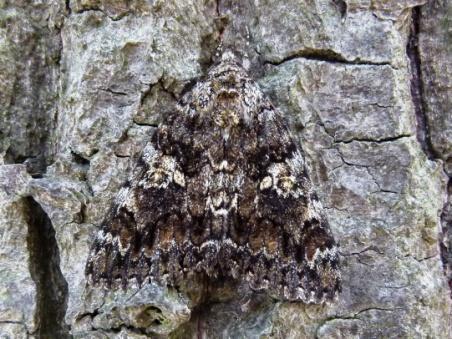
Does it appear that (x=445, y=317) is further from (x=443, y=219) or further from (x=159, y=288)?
(x=159, y=288)

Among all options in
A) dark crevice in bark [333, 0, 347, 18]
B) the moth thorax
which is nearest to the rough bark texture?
dark crevice in bark [333, 0, 347, 18]

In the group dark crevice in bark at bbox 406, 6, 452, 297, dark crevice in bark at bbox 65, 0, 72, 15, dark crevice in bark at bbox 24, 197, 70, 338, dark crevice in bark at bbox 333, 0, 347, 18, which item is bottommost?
dark crevice in bark at bbox 24, 197, 70, 338

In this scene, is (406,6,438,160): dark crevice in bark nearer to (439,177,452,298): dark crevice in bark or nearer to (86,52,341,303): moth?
(439,177,452,298): dark crevice in bark

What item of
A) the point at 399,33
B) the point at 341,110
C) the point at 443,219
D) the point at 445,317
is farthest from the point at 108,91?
the point at 445,317

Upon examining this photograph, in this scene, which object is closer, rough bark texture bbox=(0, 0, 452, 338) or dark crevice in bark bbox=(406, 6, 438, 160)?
rough bark texture bbox=(0, 0, 452, 338)

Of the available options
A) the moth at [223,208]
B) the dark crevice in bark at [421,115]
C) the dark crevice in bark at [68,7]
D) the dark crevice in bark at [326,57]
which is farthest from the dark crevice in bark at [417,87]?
the dark crevice in bark at [68,7]

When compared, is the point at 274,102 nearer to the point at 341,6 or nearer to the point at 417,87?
the point at 341,6

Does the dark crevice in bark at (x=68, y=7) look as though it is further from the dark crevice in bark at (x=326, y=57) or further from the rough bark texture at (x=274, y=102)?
the dark crevice in bark at (x=326, y=57)
